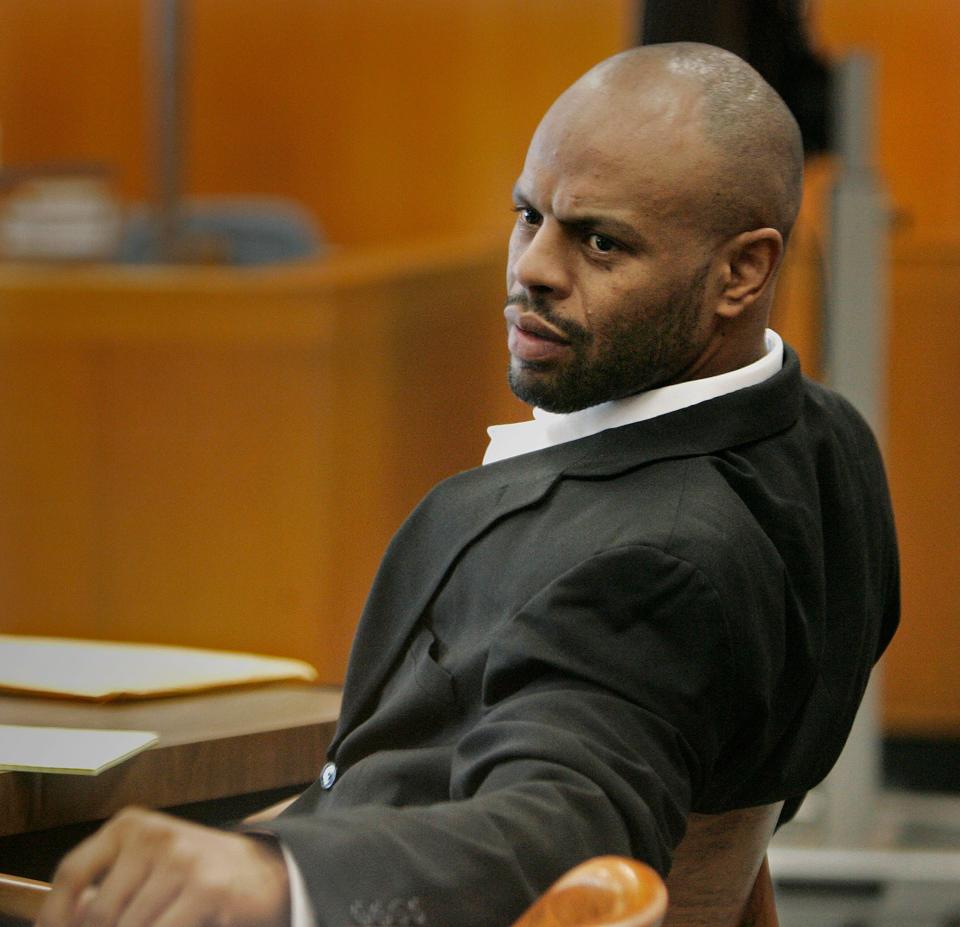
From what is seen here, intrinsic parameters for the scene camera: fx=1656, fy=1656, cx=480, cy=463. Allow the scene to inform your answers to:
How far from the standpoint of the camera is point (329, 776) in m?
0.82

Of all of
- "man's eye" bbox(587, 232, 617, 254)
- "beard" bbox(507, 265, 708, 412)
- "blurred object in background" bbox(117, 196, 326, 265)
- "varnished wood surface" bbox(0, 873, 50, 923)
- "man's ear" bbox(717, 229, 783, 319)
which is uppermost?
"man's eye" bbox(587, 232, 617, 254)

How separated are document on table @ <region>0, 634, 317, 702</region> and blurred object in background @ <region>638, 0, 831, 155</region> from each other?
0.71m

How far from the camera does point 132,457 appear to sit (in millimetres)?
2637

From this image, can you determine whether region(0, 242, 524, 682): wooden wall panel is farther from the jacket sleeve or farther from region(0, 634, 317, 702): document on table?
the jacket sleeve

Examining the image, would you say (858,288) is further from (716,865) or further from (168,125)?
(168,125)

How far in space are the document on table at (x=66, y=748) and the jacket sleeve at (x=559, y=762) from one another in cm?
21

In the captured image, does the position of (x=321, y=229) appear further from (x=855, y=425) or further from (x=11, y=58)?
(x=855, y=425)

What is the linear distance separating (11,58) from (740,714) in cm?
431

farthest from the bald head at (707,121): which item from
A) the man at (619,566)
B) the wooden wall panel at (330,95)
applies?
the wooden wall panel at (330,95)

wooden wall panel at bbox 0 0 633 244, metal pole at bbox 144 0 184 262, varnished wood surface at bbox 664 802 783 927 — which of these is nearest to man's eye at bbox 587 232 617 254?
varnished wood surface at bbox 664 802 783 927

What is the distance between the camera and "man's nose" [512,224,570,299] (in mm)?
780

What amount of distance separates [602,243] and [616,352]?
0.17 feet

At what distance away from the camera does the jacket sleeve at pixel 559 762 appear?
597mm

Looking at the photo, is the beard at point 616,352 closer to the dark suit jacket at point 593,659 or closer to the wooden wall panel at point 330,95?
the dark suit jacket at point 593,659
